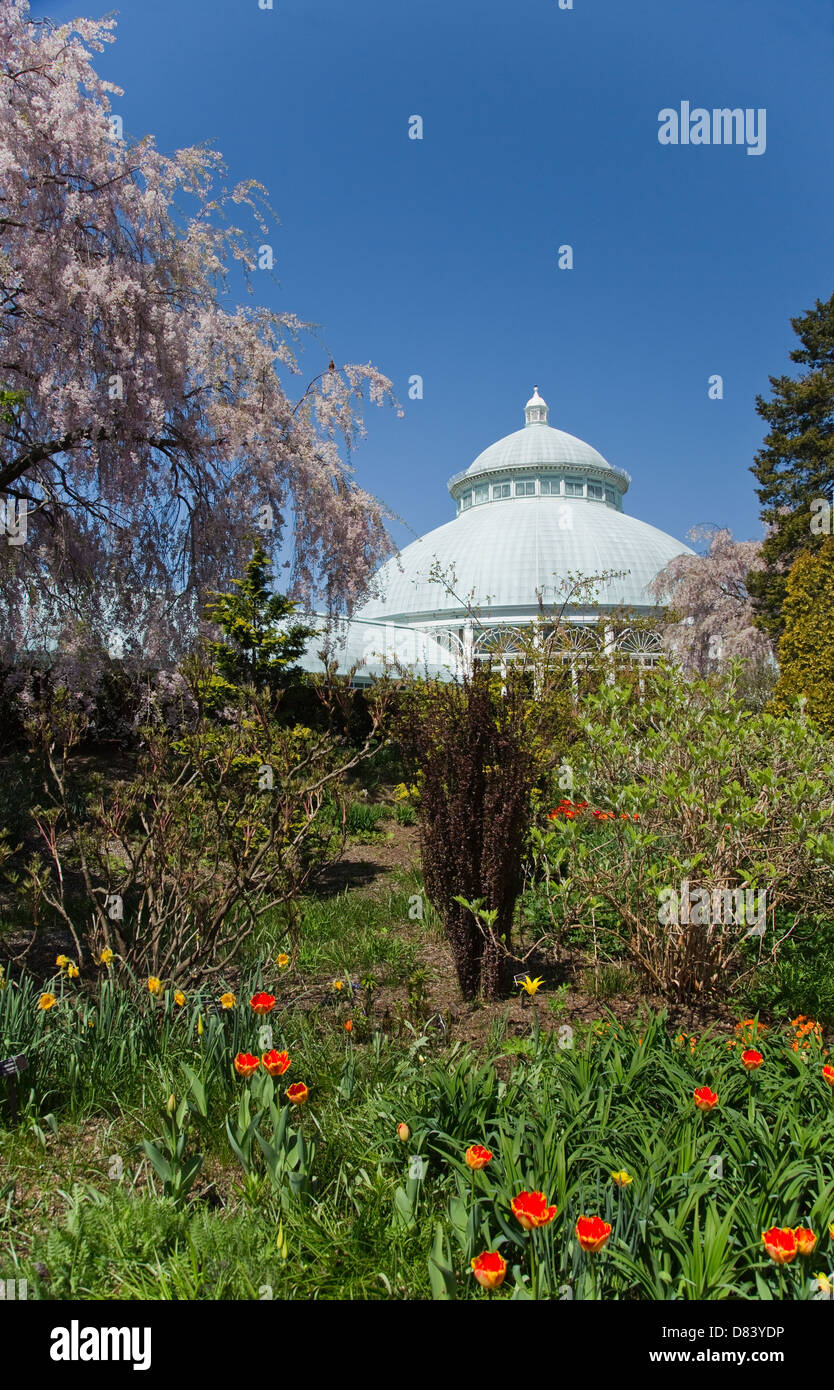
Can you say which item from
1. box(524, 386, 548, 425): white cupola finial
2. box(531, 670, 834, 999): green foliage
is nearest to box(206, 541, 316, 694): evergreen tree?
box(531, 670, 834, 999): green foliage

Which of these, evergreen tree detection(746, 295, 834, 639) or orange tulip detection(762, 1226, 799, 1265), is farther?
evergreen tree detection(746, 295, 834, 639)

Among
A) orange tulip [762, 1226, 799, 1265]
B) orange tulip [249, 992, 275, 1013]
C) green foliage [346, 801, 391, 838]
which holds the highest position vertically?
green foliage [346, 801, 391, 838]

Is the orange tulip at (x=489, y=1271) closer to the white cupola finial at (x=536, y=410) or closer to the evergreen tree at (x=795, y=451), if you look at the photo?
the evergreen tree at (x=795, y=451)

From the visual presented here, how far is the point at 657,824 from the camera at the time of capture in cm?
466

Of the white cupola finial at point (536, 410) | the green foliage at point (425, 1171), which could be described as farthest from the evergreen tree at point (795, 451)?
the white cupola finial at point (536, 410)

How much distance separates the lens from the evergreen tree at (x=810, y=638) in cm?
1274

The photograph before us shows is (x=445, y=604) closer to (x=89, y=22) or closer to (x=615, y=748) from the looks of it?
(x=89, y=22)

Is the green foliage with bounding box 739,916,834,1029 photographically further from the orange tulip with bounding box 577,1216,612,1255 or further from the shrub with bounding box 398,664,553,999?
the orange tulip with bounding box 577,1216,612,1255

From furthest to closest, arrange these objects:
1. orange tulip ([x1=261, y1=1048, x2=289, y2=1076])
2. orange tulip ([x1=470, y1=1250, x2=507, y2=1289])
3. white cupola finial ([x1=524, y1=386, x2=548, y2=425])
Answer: white cupola finial ([x1=524, y1=386, x2=548, y2=425]) < orange tulip ([x1=261, y1=1048, x2=289, y2=1076]) < orange tulip ([x1=470, y1=1250, x2=507, y2=1289])

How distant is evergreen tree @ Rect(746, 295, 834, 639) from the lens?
2177 centimetres

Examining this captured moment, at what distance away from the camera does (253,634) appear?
10.4m

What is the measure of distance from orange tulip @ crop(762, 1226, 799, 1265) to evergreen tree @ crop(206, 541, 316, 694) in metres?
8.72
